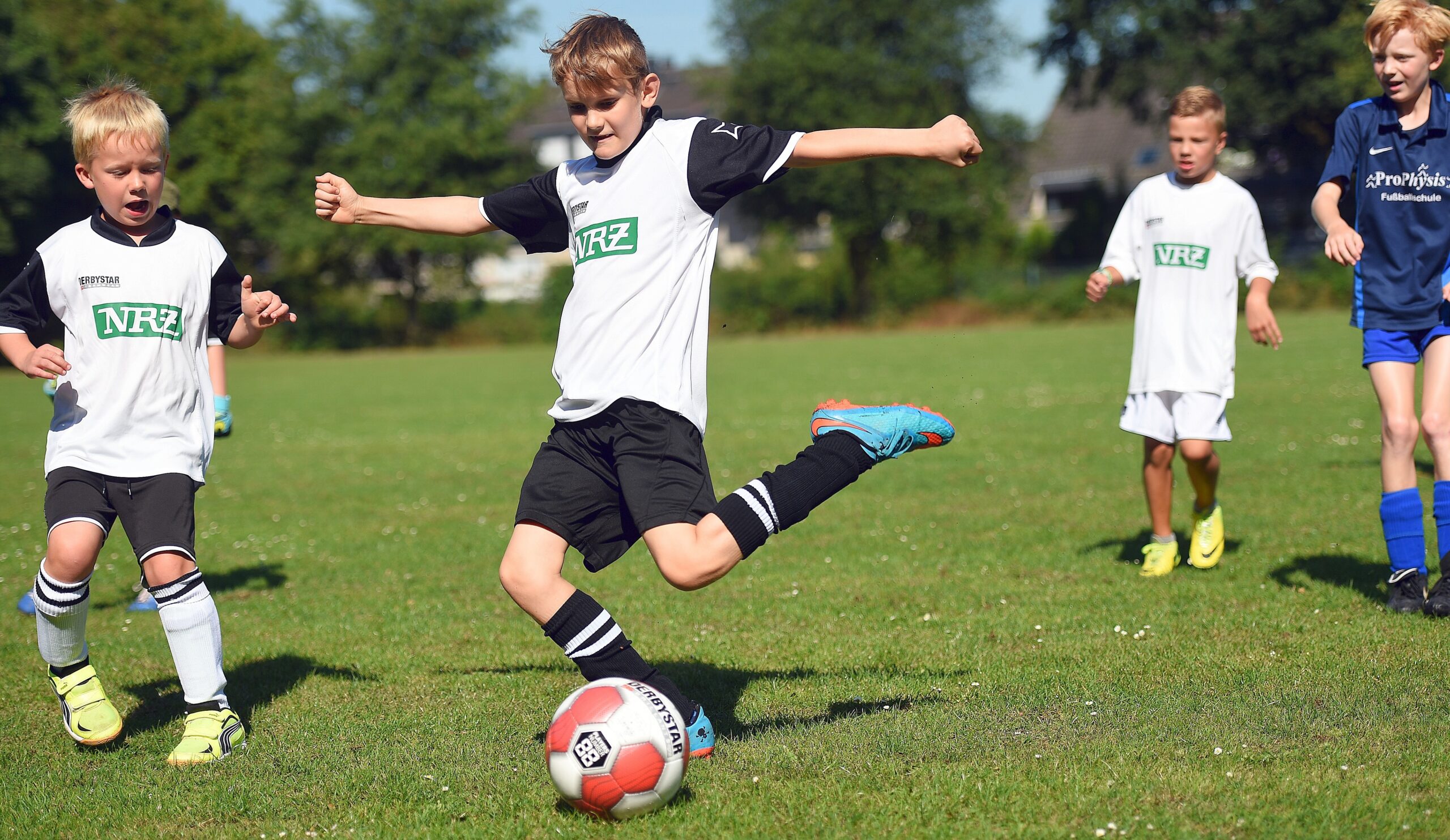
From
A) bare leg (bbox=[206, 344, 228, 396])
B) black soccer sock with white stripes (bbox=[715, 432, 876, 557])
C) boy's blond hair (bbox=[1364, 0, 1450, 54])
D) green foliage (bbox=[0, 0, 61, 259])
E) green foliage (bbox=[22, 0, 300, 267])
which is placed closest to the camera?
black soccer sock with white stripes (bbox=[715, 432, 876, 557])

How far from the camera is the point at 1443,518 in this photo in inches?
232

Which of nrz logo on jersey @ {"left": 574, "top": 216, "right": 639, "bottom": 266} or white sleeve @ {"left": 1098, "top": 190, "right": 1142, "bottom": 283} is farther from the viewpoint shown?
white sleeve @ {"left": 1098, "top": 190, "right": 1142, "bottom": 283}

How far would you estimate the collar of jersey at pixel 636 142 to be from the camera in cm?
436

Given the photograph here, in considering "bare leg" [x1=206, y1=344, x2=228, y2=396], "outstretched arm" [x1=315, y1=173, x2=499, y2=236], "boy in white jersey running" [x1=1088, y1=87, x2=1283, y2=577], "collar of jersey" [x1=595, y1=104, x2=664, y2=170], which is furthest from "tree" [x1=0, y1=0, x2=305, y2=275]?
"collar of jersey" [x1=595, y1=104, x2=664, y2=170]

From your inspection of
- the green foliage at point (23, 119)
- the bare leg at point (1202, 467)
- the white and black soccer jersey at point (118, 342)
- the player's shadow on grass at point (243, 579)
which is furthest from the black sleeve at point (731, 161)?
the green foliage at point (23, 119)

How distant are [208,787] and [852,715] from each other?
7.35 feet

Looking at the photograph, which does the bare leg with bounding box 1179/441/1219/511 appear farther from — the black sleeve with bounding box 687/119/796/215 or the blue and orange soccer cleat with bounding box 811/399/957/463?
the black sleeve with bounding box 687/119/796/215

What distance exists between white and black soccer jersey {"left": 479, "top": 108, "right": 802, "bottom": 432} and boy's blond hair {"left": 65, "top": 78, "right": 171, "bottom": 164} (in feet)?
5.23

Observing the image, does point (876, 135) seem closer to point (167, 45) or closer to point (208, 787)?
point (208, 787)

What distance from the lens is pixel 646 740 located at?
379cm

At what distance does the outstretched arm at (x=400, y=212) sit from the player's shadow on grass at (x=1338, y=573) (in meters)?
4.59

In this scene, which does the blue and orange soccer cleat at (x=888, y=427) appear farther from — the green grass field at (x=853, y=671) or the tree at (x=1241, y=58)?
the tree at (x=1241, y=58)

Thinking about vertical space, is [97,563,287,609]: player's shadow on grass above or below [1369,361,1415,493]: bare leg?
below

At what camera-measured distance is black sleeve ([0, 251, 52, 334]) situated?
4660 millimetres
